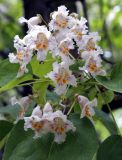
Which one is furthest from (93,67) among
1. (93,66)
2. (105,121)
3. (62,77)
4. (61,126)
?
(105,121)

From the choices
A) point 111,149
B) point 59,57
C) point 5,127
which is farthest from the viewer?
point 5,127

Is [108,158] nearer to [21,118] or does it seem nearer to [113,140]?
[113,140]

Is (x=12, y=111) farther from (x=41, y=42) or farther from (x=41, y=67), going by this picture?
(x=41, y=42)

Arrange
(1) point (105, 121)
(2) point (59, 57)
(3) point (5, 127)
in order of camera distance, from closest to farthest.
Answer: (2) point (59, 57) < (3) point (5, 127) < (1) point (105, 121)

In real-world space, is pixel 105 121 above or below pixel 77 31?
below

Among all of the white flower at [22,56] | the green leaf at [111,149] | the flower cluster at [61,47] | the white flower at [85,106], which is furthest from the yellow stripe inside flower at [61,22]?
the green leaf at [111,149]

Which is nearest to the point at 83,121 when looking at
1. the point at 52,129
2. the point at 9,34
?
the point at 52,129

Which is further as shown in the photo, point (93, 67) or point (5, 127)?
point (5, 127)
